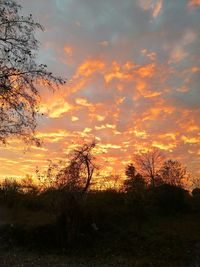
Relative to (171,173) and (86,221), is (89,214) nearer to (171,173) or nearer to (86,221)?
(86,221)

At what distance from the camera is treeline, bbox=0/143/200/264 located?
2675 cm

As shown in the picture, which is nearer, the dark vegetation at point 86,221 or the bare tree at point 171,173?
the dark vegetation at point 86,221

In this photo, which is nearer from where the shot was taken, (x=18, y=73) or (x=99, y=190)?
(x=18, y=73)

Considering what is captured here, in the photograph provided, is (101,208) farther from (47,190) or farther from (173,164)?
(173,164)

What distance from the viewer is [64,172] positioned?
36.2 meters

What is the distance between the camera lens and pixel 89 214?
29.6 metres

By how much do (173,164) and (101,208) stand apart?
31781 millimetres

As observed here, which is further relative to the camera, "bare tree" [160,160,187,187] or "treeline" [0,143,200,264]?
"bare tree" [160,160,187,187]

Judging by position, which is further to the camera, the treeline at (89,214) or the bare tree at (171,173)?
the bare tree at (171,173)

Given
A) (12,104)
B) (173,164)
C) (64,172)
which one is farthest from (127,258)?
(173,164)

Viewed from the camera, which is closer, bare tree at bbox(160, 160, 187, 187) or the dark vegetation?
the dark vegetation

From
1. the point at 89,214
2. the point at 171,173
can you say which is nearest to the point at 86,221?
the point at 89,214

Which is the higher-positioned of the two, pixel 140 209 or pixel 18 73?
pixel 18 73

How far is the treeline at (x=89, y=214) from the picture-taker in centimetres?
2675
